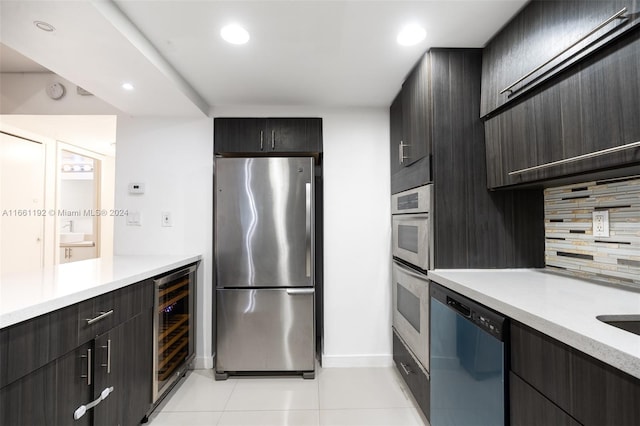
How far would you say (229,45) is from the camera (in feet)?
5.75

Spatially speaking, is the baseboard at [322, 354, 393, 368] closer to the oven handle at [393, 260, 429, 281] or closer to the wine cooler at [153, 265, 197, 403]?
the oven handle at [393, 260, 429, 281]

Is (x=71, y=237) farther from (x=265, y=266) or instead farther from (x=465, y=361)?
(x=465, y=361)

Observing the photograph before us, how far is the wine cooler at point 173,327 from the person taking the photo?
1913 millimetres

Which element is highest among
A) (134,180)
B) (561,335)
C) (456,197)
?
(134,180)

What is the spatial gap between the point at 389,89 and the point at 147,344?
2375 millimetres

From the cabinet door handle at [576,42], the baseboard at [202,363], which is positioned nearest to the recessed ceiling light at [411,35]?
the cabinet door handle at [576,42]

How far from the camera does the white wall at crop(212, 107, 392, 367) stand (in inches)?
104

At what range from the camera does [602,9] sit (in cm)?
104

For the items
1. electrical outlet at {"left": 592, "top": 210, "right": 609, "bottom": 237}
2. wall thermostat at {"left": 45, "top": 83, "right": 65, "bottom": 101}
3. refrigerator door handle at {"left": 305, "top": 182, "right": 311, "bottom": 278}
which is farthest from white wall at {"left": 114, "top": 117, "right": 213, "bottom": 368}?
electrical outlet at {"left": 592, "top": 210, "right": 609, "bottom": 237}

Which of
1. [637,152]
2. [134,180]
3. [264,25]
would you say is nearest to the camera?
[637,152]

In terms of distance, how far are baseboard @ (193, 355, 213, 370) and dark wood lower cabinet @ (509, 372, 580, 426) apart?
7.56 ft

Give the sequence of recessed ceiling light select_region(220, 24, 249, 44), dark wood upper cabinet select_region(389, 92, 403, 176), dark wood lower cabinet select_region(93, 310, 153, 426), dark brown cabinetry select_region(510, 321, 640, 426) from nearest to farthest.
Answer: dark brown cabinetry select_region(510, 321, 640, 426) → dark wood lower cabinet select_region(93, 310, 153, 426) → recessed ceiling light select_region(220, 24, 249, 44) → dark wood upper cabinet select_region(389, 92, 403, 176)

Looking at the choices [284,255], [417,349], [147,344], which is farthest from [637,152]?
[147,344]

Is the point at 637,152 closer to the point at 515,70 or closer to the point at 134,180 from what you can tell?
the point at 515,70
